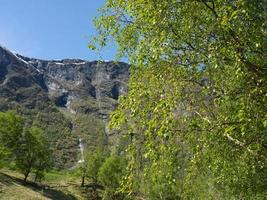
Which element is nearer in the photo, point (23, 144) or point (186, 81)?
point (186, 81)

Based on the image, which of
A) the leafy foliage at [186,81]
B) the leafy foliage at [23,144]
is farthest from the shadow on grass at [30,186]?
the leafy foliage at [186,81]

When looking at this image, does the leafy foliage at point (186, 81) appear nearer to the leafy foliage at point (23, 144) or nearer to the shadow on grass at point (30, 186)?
the shadow on grass at point (30, 186)

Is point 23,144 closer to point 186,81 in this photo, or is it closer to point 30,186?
point 30,186

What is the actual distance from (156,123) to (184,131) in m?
1.99

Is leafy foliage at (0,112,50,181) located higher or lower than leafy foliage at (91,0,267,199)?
higher

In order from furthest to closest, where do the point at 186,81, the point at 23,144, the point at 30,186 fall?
the point at 23,144 → the point at 30,186 → the point at 186,81

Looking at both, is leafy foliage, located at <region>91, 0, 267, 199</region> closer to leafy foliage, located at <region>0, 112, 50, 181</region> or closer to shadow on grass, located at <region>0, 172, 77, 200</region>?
shadow on grass, located at <region>0, 172, 77, 200</region>

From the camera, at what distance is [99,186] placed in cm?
12738

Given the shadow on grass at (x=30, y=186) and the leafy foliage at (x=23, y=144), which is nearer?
the shadow on grass at (x=30, y=186)

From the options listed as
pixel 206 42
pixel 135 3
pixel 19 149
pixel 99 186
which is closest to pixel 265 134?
pixel 206 42

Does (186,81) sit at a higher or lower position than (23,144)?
lower

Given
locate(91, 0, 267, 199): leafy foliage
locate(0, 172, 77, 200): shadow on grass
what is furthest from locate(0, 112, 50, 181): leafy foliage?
locate(91, 0, 267, 199): leafy foliage

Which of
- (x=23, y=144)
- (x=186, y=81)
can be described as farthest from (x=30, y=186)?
(x=186, y=81)

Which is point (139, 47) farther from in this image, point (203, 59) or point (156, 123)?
point (156, 123)
